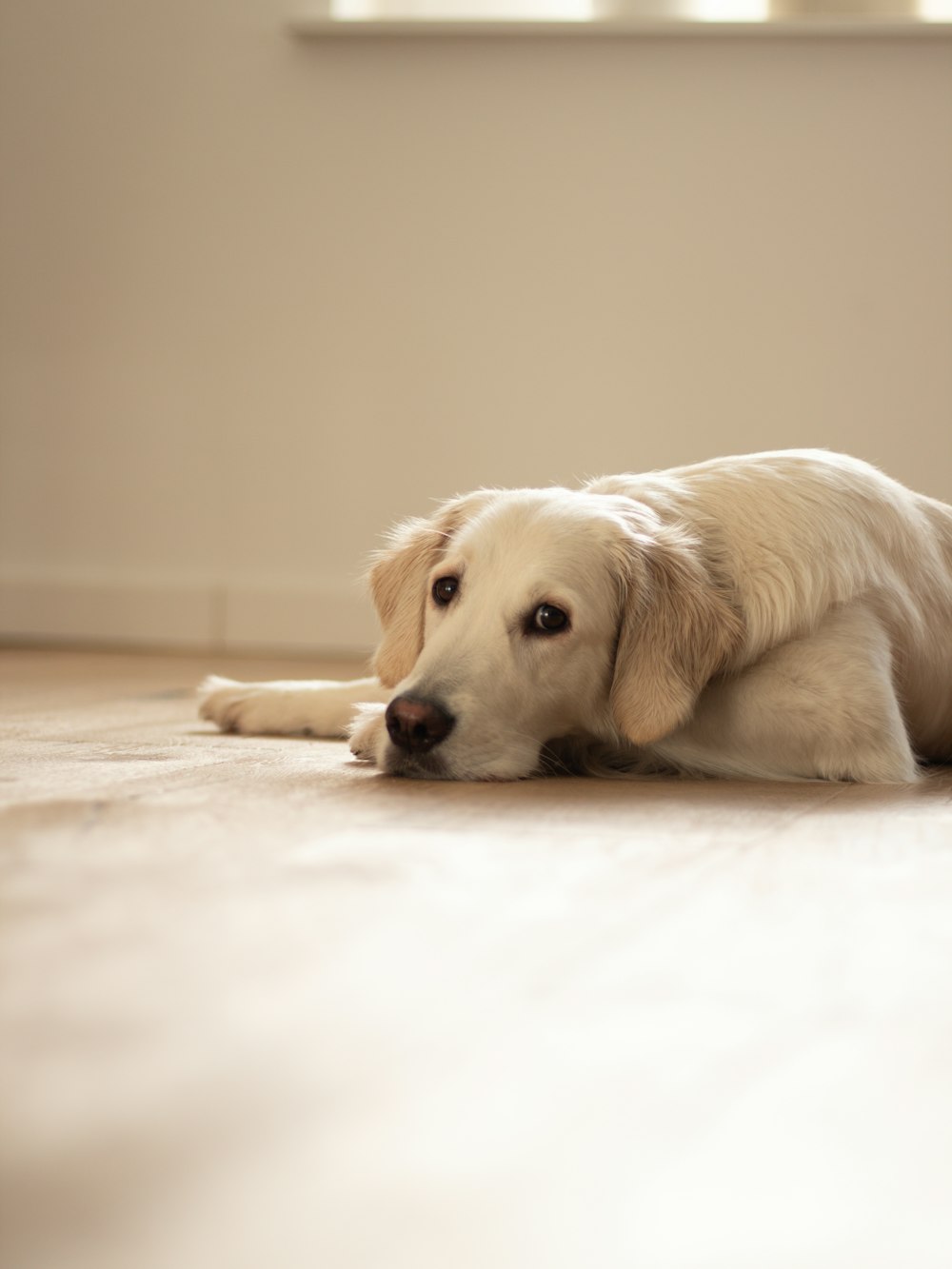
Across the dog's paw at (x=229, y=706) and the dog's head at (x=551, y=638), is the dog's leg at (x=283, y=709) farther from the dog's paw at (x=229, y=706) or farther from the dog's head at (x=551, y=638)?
the dog's head at (x=551, y=638)

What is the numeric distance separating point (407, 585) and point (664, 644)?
0.44 m

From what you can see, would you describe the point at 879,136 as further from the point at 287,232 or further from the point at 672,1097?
the point at 672,1097

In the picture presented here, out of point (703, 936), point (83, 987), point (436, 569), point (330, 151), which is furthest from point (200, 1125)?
point (330, 151)

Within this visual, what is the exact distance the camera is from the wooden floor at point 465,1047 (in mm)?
475

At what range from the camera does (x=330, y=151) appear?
4898 mm

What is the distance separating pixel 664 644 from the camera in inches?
72.0

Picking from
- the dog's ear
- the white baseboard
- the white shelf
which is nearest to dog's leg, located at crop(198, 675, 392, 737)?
the dog's ear

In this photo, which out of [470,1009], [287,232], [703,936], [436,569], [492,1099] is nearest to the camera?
[492,1099]

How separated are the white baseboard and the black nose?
3194 millimetres

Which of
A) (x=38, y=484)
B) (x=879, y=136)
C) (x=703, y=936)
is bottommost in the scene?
(x=38, y=484)

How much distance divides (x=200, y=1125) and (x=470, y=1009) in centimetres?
21

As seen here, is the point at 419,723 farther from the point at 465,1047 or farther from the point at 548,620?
the point at 465,1047

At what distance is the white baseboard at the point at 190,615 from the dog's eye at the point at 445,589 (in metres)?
2.99

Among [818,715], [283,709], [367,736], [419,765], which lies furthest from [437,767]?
[283,709]
